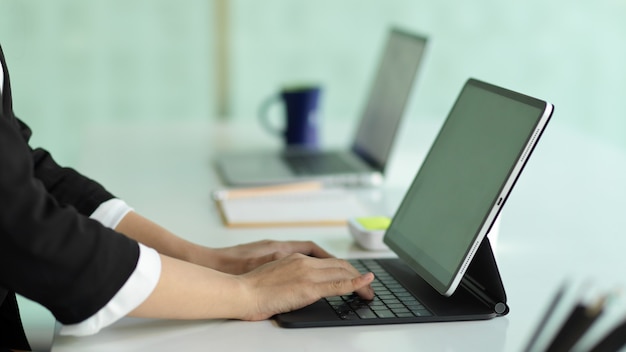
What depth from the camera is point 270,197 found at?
168 centimetres

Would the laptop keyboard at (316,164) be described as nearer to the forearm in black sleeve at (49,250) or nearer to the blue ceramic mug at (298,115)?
the blue ceramic mug at (298,115)

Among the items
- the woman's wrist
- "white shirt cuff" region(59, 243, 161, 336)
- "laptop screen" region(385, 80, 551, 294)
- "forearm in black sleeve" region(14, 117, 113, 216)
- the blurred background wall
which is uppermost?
"laptop screen" region(385, 80, 551, 294)

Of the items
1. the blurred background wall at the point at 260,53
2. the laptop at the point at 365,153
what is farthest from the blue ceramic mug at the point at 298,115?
the blurred background wall at the point at 260,53

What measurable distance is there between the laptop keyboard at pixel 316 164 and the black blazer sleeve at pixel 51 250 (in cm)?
98

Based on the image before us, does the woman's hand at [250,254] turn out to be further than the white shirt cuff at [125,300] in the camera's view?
Yes

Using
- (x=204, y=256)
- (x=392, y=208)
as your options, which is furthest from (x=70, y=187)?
(x=392, y=208)

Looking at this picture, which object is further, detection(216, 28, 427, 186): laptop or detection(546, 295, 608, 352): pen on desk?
detection(216, 28, 427, 186): laptop

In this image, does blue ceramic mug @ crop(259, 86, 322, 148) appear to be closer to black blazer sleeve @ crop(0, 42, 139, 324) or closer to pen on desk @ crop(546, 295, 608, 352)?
black blazer sleeve @ crop(0, 42, 139, 324)

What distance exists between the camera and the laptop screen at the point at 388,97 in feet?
6.03

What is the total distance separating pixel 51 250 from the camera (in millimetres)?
923

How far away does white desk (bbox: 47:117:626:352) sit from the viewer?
1.00m

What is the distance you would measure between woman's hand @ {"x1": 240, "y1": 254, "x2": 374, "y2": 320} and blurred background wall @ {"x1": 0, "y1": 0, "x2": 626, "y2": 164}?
2.30 meters

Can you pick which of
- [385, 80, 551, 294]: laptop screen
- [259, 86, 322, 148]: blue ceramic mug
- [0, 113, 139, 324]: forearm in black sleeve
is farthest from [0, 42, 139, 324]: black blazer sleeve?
[259, 86, 322, 148]: blue ceramic mug

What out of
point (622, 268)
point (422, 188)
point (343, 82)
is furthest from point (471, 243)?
point (343, 82)
